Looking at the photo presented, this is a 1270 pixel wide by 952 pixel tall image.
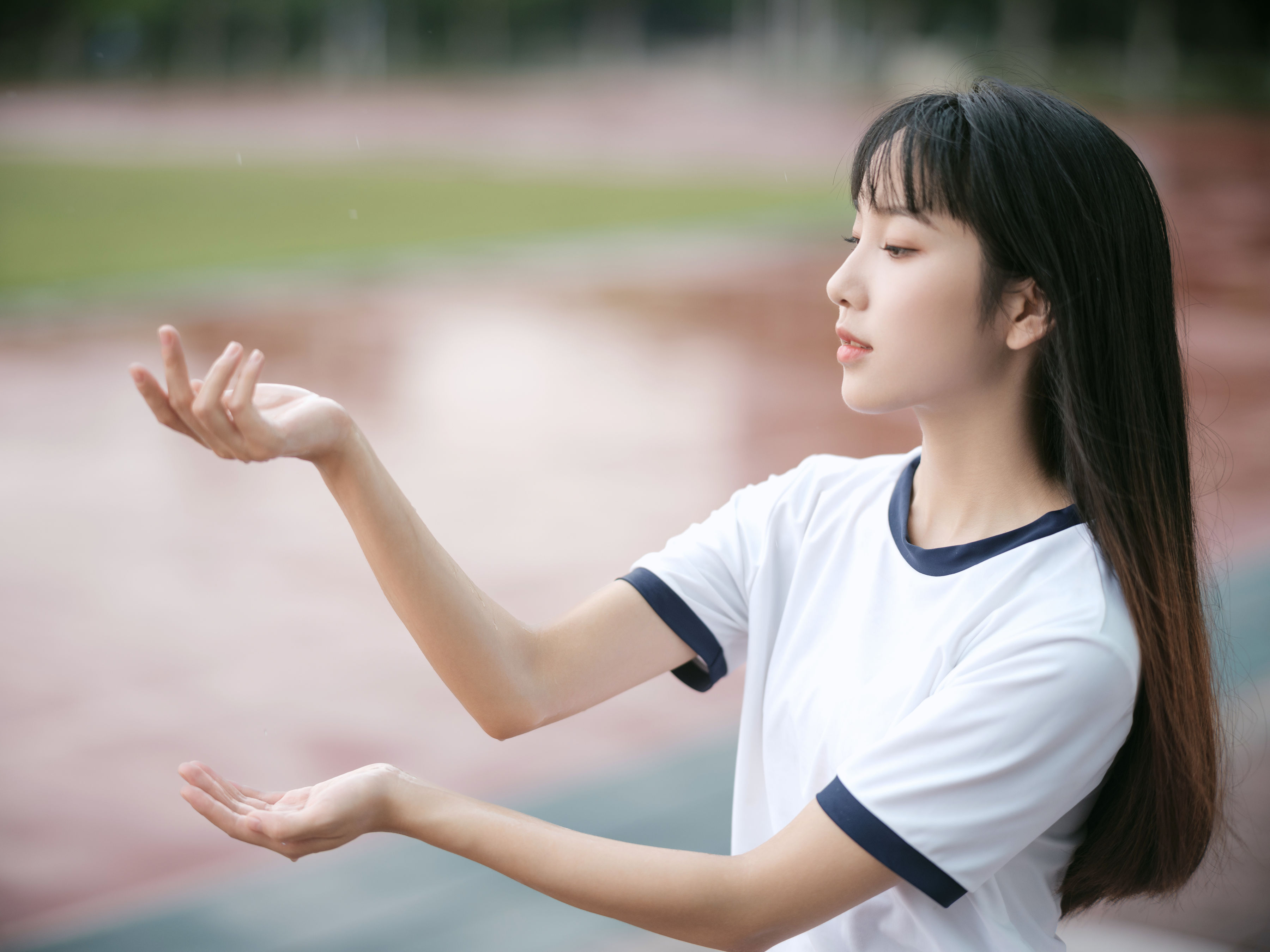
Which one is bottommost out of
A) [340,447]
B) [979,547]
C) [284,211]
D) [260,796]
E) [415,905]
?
[415,905]

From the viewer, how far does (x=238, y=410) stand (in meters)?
1.12

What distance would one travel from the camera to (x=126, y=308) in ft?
33.5

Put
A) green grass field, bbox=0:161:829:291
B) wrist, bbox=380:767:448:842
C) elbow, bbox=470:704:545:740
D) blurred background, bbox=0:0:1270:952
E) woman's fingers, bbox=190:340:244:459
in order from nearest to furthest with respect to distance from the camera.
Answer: woman's fingers, bbox=190:340:244:459
wrist, bbox=380:767:448:842
elbow, bbox=470:704:545:740
blurred background, bbox=0:0:1270:952
green grass field, bbox=0:161:829:291

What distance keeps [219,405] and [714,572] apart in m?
0.62

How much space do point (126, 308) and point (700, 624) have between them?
31.9 ft

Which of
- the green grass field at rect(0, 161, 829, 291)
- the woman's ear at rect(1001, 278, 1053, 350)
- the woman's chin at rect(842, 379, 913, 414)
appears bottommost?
the green grass field at rect(0, 161, 829, 291)

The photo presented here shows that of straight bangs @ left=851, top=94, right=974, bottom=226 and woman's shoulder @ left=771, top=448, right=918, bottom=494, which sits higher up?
straight bangs @ left=851, top=94, right=974, bottom=226

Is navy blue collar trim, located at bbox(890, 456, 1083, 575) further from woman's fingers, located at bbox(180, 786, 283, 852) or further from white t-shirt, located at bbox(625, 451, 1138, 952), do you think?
woman's fingers, located at bbox(180, 786, 283, 852)

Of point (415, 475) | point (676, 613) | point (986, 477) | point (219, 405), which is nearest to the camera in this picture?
point (219, 405)

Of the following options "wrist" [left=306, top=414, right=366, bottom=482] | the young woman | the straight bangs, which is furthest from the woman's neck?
"wrist" [left=306, top=414, right=366, bottom=482]

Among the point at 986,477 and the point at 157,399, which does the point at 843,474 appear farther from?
the point at 157,399

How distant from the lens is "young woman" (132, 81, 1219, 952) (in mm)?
1132

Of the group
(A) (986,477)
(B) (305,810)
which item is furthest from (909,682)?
(B) (305,810)

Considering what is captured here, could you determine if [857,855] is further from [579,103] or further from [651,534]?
[579,103]
